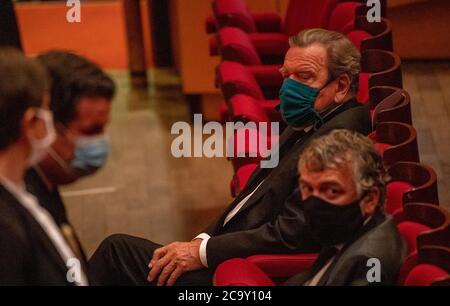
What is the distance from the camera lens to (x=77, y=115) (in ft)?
2.77

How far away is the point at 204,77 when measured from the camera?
242 cm

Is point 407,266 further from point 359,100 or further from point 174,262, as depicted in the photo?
point 359,100

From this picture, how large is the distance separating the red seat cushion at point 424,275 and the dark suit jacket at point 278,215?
165 millimetres

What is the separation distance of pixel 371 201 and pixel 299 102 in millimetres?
245

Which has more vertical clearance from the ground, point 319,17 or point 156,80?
point 319,17

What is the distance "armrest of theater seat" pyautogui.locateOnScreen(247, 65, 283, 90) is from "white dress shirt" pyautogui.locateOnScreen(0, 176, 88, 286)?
968 mm

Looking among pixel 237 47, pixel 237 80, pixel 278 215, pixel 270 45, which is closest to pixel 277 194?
pixel 278 215

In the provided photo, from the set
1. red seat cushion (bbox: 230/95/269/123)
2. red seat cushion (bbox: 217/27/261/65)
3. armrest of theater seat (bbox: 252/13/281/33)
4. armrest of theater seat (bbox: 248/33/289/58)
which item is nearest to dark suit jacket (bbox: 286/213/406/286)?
red seat cushion (bbox: 230/95/269/123)

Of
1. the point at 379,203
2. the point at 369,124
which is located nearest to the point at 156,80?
the point at 369,124

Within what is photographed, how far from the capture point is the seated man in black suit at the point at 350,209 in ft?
3.05

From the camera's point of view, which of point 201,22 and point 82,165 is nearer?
point 82,165

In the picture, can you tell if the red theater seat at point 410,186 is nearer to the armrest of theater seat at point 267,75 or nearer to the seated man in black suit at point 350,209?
the seated man in black suit at point 350,209
